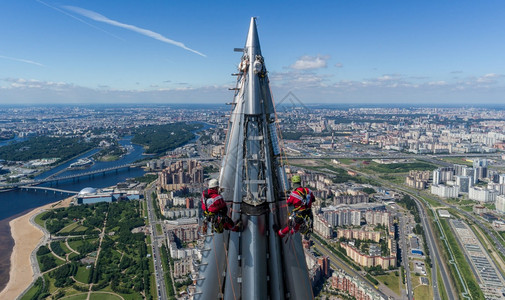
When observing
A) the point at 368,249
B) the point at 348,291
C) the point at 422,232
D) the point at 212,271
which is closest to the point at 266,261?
the point at 212,271

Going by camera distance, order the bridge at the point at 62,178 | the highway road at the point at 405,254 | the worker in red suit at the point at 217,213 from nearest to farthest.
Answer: the worker in red suit at the point at 217,213, the highway road at the point at 405,254, the bridge at the point at 62,178

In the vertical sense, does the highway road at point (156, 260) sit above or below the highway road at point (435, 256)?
above

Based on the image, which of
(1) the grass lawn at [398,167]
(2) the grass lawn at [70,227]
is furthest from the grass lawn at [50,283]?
(1) the grass lawn at [398,167]

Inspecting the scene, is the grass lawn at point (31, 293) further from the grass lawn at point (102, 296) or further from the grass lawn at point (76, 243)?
the grass lawn at point (76, 243)

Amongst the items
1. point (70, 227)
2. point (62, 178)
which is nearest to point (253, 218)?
point (70, 227)

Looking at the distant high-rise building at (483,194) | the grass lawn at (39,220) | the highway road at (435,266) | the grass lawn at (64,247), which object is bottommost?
the highway road at (435,266)

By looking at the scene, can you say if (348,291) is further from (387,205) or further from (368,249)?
(387,205)
